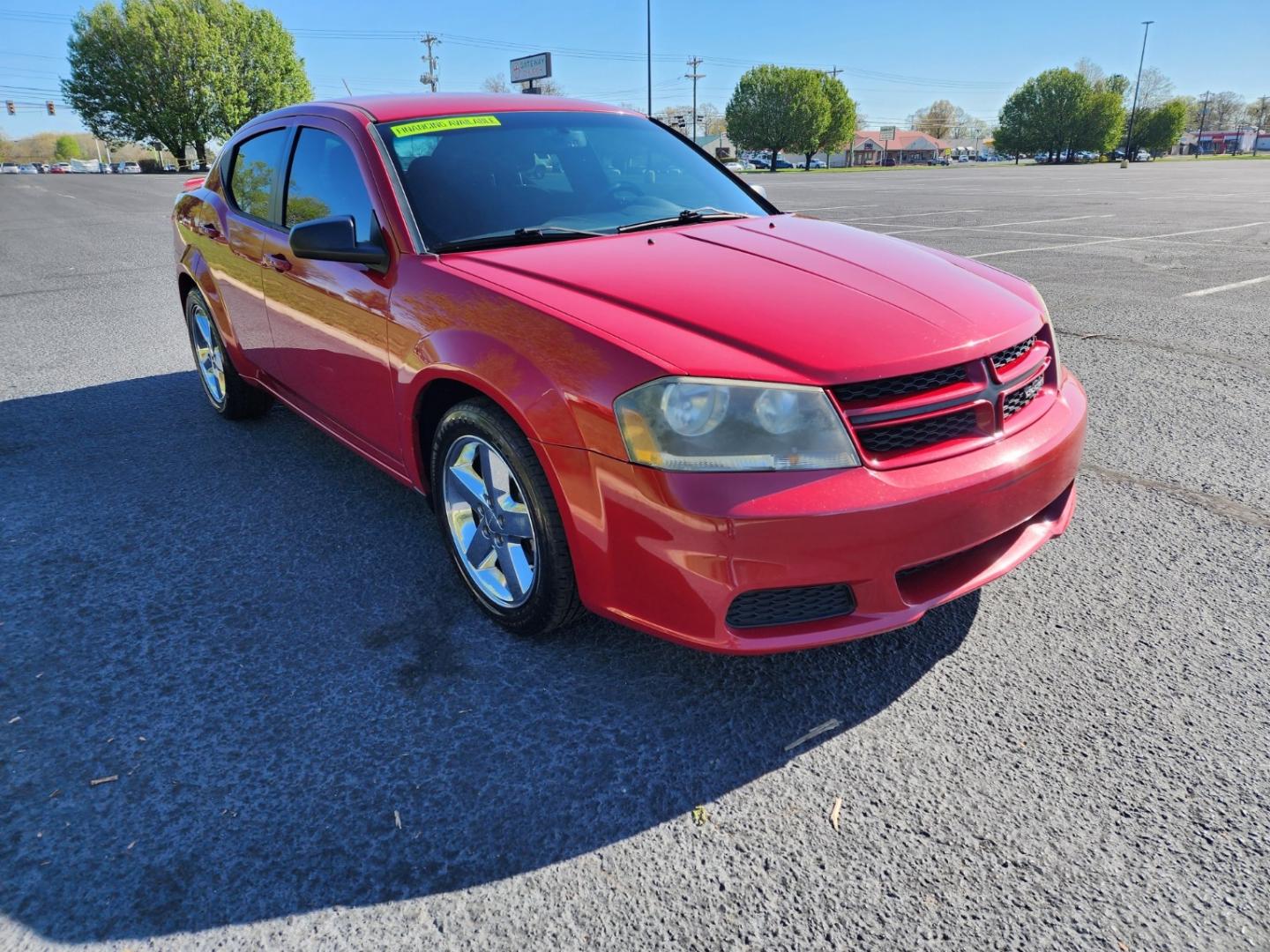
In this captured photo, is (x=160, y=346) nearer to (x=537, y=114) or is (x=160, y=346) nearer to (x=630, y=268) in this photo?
(x=537, y=114)

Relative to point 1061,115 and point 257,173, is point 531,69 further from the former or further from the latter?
point 1061,115

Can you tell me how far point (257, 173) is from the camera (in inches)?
158

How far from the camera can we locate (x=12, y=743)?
2227 mm

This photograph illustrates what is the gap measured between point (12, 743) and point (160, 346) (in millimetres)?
5118

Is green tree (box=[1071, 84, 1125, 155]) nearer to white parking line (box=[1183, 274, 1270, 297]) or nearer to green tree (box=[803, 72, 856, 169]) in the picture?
green tree (box=[803, 72, 856, 169])

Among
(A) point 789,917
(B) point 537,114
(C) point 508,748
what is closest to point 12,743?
(C) point 508,748

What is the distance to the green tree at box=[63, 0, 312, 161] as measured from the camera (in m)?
69.0

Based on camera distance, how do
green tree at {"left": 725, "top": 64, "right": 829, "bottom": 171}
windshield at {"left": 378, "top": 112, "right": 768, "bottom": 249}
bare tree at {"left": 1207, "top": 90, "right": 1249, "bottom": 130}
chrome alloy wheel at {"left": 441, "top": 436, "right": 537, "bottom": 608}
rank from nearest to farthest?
chrome alloy wheel at {"left": 441, "top": 436, "right": 537, "bottom": 608}, windshield at {"left": 378, "top": 112, "right": 768, "bottom": 249}, green tree at {"left": 725, "top": 64, "right": 829, "bottom": 171}, bare tree at {"left": 1207, "top": 90, "right": 1249, "bottom": 130}

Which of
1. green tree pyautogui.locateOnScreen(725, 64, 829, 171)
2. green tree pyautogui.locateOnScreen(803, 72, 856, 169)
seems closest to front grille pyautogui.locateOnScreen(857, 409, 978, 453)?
green tree pyautogui.locateOnScreen(725, 64, 829, 171)

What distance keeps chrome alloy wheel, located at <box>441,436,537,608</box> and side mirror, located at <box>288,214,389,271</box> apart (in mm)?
693

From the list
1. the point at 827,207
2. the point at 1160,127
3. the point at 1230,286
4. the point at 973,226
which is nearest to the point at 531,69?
the point at 827,207

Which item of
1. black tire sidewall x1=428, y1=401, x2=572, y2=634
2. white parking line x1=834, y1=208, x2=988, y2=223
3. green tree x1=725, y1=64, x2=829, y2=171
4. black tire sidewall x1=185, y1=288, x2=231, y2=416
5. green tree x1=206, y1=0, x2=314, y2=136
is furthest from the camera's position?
green tree x1=725, y1=64, x2=829, y2=171

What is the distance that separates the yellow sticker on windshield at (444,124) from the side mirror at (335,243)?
0.51 metres

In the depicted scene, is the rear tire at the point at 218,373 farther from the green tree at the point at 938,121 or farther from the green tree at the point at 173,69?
the green tree at the point at 938,121
